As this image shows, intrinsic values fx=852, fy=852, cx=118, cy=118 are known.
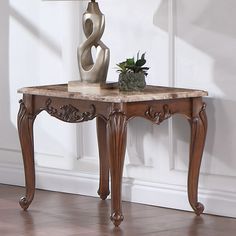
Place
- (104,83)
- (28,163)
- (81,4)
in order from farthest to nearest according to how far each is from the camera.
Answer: (81,4) → (28,163) → (104,83)

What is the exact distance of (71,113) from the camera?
4074mm

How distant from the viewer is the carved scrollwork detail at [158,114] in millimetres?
3967

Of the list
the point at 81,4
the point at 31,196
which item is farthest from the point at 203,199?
the point at 81,4

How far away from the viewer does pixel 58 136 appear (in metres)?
4.88

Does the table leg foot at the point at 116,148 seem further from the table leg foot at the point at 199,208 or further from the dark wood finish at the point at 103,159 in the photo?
the dark wood finish at the point at 103,159

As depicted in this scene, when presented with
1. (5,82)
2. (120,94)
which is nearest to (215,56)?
(120,94)

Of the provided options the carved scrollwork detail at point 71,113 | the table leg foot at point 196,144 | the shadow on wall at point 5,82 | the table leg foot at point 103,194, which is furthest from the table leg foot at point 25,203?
the table leg foot at point 196,144

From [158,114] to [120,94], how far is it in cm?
23

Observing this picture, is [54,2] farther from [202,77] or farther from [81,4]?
[202,77]

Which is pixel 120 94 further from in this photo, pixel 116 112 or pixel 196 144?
pixel 196 144

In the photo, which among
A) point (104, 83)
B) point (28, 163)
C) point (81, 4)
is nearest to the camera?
point (104, 83)

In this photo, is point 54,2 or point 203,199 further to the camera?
point 54,2

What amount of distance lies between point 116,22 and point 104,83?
559mm

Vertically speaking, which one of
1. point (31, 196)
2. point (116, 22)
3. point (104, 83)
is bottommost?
point (31, 196)
